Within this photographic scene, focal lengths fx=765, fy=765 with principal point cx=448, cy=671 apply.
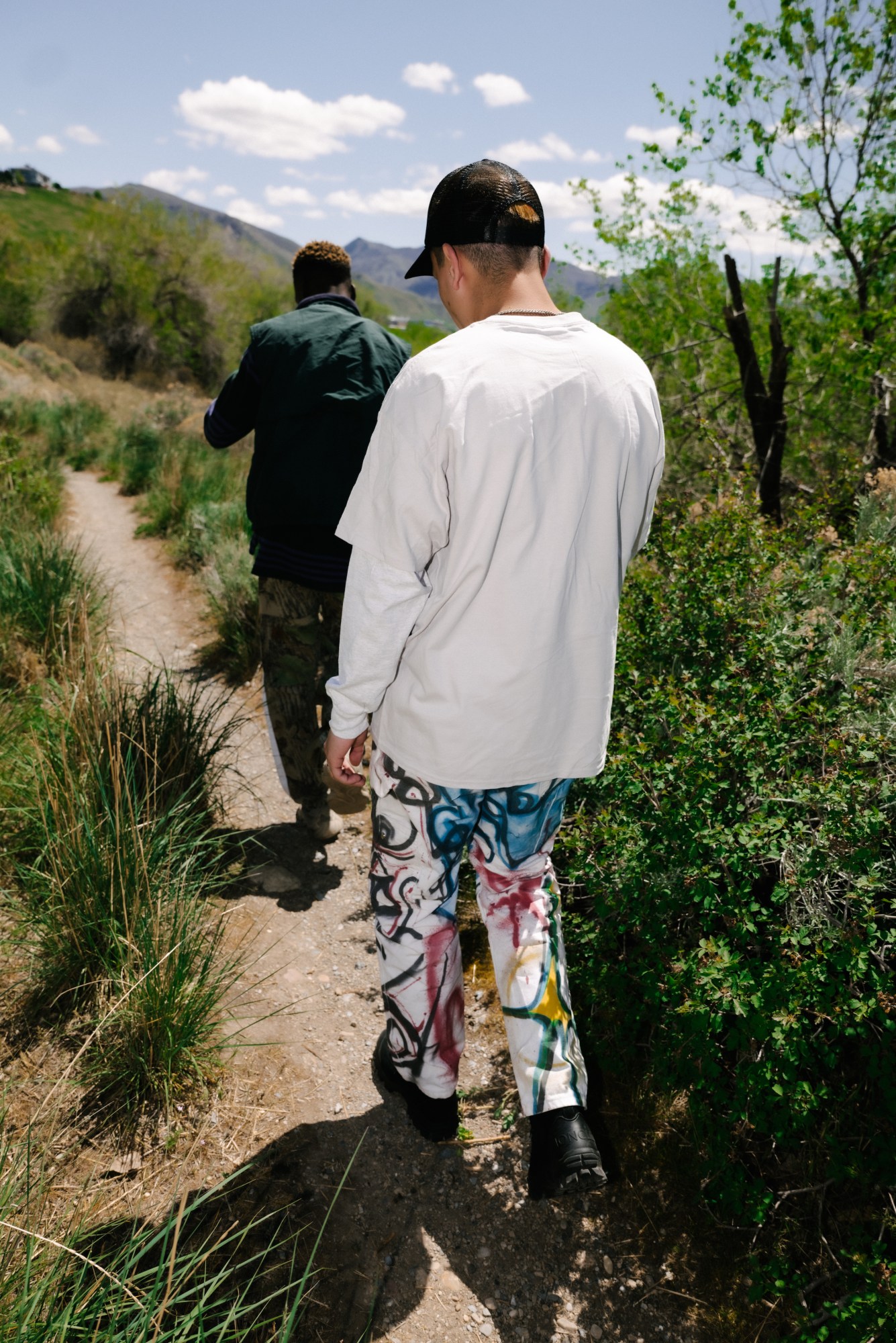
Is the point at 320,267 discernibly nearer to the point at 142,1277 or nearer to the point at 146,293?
the point at 142,1277

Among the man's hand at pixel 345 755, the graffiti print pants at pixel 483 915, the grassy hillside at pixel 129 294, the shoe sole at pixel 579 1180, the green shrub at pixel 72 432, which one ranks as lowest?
the shoe sole at pixel 579 1180

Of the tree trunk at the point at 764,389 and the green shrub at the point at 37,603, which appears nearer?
the green shrub at the point at 37,603

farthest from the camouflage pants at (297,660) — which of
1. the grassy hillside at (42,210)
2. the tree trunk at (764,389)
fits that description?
the grassy hillside at (42,210)

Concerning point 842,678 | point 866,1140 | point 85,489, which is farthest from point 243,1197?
point 85,489

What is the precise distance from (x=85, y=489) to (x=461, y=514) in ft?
35.3

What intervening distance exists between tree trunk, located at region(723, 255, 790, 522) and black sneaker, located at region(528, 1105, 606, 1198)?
17.0 ft

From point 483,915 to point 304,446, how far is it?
5.60 feet

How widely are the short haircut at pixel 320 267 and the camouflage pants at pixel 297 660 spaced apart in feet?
3.67

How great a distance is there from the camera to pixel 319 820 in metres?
3.26

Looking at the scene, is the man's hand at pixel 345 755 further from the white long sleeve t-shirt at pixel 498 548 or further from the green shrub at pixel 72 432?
the green shrub at pixel 72 432

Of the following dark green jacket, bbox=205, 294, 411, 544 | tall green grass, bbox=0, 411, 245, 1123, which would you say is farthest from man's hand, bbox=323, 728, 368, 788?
dark green jacket, bbox=205, 294, 411, 544

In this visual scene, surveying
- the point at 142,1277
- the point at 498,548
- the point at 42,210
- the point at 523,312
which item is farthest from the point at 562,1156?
the point at 42,210

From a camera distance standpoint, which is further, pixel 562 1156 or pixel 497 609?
pixel 562 1156

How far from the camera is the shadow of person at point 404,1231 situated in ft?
5.50
